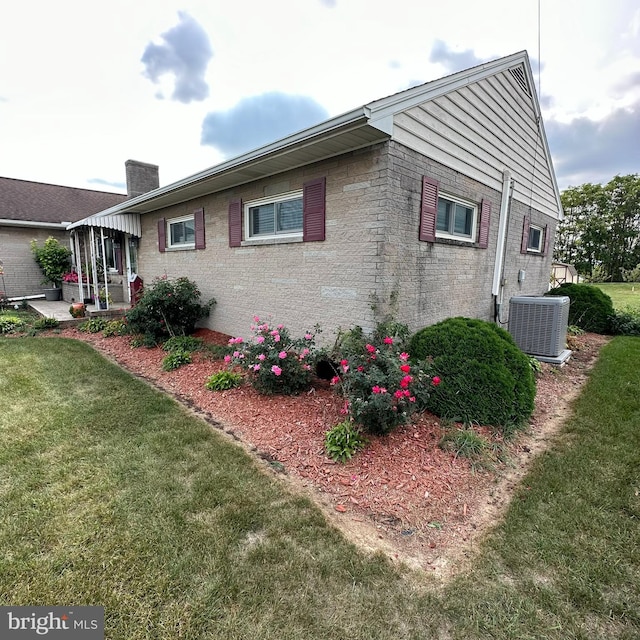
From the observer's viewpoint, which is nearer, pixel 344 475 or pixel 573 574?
pixel 573 574

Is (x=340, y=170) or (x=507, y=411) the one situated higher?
(x=340, y=170)

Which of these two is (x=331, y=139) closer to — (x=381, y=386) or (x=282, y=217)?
(x=282, y=217)

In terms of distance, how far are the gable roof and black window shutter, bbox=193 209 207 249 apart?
0.37 metres

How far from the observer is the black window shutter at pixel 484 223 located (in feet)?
20.2

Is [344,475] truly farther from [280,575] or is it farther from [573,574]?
[573,574]

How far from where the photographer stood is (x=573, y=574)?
6.40ft

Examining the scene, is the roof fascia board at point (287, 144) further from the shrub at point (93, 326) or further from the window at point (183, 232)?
the shrub at point (93, 326)

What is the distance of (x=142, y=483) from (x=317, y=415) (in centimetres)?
180

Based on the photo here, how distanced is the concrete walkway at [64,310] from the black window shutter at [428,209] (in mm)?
7853

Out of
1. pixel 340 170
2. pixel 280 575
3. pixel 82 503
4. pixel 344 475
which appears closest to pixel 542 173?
pixel 340 170

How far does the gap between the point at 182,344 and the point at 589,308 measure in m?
9.67

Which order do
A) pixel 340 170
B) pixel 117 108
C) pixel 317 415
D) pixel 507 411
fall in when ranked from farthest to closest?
1. pixel 117 108
2. pixel 340 170
3. pixel 317 415
4. pixel 507 411

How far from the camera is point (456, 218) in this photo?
5773mm

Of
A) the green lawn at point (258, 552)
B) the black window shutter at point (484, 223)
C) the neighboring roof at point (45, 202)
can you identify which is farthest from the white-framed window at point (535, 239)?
the neighboring roof at point (45, 202)
